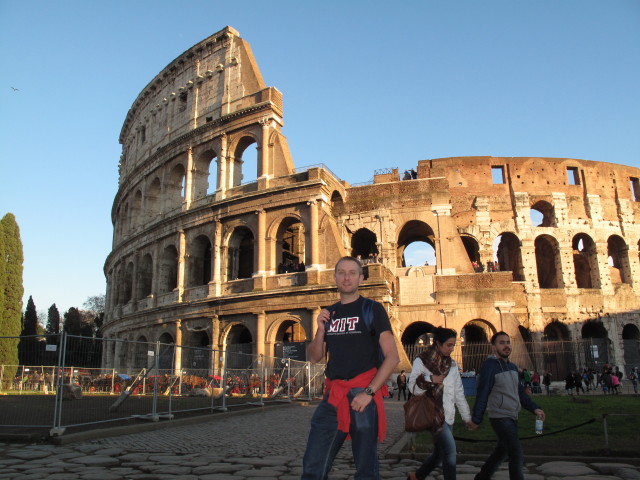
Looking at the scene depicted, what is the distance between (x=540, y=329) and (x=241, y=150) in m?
17.6

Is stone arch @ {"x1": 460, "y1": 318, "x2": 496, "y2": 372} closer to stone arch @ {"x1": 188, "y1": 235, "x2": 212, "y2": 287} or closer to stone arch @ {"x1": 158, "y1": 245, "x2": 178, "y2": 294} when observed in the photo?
stone arch @ {"x1": 188, "y1": 235, "x2": 212, "y2": 287}

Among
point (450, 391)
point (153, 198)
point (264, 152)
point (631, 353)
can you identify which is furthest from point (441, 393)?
point (153, 198)

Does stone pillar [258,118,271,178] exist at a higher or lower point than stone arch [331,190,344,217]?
higher

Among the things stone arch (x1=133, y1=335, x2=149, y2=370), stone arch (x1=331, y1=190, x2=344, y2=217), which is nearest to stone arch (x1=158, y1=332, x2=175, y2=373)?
stone arch (x1=133, y1=335, x2=149, y2=370)

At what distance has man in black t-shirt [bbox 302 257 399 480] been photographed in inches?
120

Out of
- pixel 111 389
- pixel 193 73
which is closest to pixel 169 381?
pixel 111 389

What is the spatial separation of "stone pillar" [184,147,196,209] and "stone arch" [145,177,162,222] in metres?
3.93

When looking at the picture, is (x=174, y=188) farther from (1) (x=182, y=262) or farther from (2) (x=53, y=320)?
(2) (x=53, y=320)

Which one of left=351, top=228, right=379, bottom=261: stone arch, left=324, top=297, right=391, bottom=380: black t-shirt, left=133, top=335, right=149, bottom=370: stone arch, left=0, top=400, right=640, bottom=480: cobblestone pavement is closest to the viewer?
left=324, top=297, right=391, bottom=380: black t-shirt

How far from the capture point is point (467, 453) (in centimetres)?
629

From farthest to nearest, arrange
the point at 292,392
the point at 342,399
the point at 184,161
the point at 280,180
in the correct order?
the point at 184,161 → the point at 280,180 → the point at 292,392 → the point at 342,399

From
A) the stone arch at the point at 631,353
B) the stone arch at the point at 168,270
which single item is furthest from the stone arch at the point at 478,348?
the stone arch at the point at 168,270

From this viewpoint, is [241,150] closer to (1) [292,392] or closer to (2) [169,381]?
(1) [292,392]

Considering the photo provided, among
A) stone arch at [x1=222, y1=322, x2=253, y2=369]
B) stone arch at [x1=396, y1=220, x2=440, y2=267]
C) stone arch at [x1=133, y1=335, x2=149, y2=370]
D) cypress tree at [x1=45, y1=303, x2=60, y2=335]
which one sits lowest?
stone arch at [x1=133, y1=335, x2=149, y2=370]
